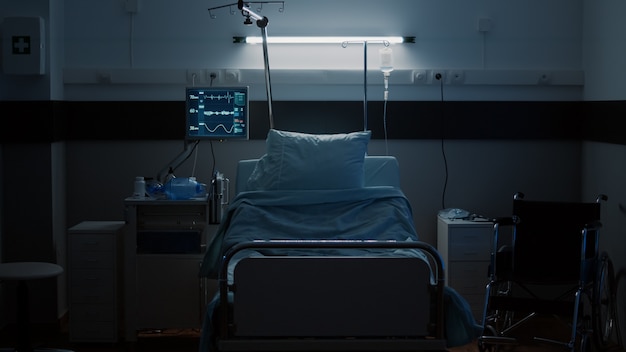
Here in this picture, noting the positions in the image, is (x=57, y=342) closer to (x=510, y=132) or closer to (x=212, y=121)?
(x=212, y=121)

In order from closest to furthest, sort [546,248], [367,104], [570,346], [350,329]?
1. [350,329]
2. [570,346]
3. [546,248]
4. [367,104]

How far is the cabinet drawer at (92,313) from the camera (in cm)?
462

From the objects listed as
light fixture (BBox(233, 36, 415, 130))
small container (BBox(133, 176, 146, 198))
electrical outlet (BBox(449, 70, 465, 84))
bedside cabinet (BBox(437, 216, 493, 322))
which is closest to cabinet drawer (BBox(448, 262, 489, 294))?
bedside cabinet (BBox(437, 216, 493, 322))

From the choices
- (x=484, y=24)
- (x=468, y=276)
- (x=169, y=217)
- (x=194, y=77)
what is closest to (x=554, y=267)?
(x=468, y=276)

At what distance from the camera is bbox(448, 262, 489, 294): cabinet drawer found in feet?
16.2

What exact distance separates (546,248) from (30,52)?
3.22 metres

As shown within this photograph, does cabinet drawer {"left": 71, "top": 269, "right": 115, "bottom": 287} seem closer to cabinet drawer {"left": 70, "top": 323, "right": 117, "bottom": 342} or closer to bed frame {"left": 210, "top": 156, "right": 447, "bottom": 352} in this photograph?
cabinet drawer {"left": 70, "top": 323, "right": 117, "bottom": 342}

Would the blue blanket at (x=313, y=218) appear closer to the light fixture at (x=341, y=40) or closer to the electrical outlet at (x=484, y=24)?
the light fixture at (x=341, y=40)

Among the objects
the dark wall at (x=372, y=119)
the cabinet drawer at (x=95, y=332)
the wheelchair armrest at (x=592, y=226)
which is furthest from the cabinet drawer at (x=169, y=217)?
the wheelchair armrest at (x=592, y=226)

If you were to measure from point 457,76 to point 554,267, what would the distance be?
1424mm

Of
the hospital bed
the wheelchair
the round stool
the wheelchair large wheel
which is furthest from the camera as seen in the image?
the wheelchair large wheel

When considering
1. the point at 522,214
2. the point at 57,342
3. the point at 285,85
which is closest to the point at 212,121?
the point at 285,85

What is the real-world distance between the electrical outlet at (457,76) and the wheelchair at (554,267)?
1004mm

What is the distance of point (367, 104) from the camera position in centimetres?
530
